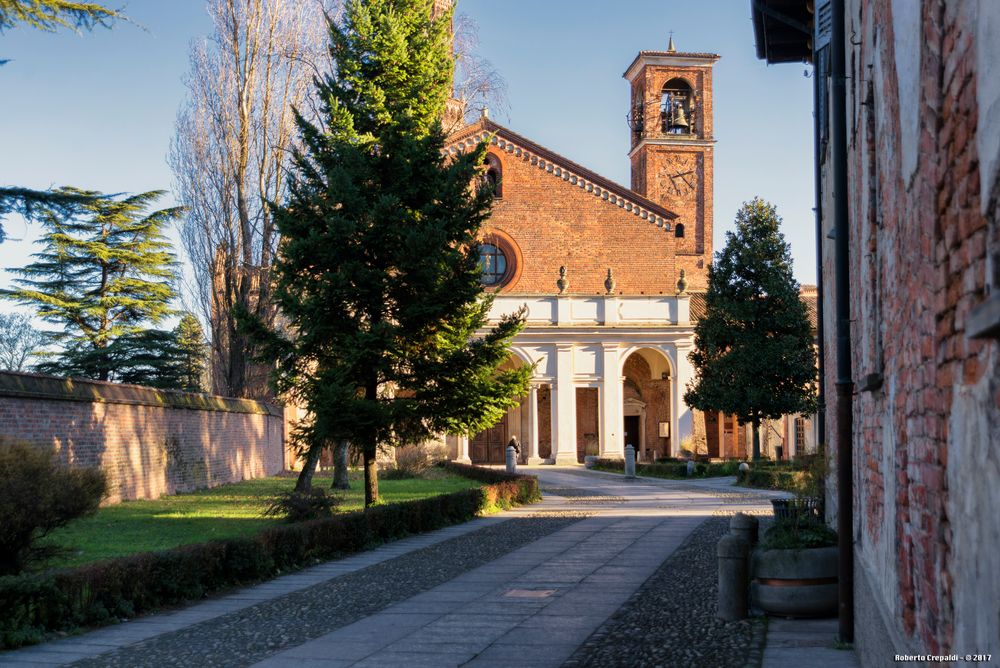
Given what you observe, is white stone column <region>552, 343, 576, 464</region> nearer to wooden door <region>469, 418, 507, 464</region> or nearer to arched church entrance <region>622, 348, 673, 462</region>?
arched church entrance <region>622, 348, 673, 462</region>

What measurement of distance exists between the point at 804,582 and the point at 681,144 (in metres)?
46.0

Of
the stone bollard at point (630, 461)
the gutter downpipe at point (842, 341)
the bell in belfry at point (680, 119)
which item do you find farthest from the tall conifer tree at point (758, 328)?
the gutter downpipe at point (842, 341)

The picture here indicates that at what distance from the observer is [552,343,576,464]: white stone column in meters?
45.4

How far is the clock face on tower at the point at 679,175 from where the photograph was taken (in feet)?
174

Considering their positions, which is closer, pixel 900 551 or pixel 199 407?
pixel 900 551

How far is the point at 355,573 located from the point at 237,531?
367cm

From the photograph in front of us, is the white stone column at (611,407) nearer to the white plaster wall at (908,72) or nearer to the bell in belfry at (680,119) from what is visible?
the bell in belfry at (680,119)

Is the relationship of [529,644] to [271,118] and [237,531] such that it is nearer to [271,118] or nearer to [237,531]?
[237,531]

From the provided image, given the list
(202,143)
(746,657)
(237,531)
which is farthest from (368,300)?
(202,143)

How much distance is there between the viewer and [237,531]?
51.8 feet

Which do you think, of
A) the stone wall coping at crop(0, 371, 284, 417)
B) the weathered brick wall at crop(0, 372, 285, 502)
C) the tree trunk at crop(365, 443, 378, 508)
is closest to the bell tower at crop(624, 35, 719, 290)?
the weathered brick wall at crop(0, 372, 285, 502)

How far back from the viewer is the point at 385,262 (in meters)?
18.4

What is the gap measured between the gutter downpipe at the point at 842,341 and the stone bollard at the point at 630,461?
87.8 ft

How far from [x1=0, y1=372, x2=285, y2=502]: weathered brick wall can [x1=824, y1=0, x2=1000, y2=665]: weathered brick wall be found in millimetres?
10596
